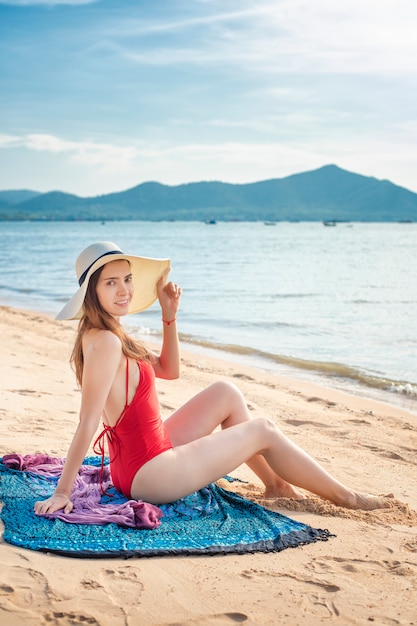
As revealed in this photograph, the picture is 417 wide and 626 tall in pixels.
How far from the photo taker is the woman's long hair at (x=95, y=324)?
12.3 ft

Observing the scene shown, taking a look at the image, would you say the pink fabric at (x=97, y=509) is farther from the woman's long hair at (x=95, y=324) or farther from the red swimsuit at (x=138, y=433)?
the woman's long hair at (x=95, y=324)

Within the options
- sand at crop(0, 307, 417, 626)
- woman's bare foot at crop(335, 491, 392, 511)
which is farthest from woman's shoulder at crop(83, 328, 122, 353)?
woman's bare foot at crop(335, 491, 392, 511)

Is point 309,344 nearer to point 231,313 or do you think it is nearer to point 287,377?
point 287,377

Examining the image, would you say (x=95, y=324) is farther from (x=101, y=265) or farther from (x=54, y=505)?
(x=54, y=505)

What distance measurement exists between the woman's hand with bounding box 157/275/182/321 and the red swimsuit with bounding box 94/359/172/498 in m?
0.55

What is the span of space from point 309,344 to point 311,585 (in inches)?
375

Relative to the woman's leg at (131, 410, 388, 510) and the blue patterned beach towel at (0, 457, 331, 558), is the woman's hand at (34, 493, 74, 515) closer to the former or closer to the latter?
the blue patterned beach towel at (0, 457, 331, 558)

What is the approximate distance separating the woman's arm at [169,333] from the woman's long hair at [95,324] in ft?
1.65

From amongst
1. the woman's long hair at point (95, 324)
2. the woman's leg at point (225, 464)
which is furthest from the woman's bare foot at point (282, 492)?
the woman's long hair at point (95, 324)

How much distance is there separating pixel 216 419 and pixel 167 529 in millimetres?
863

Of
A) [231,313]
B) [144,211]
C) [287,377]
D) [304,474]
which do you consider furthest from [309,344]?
[144,211]

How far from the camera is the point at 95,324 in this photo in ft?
12.3

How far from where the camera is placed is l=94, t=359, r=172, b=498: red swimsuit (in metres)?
3.75

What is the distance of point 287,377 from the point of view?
979cm
